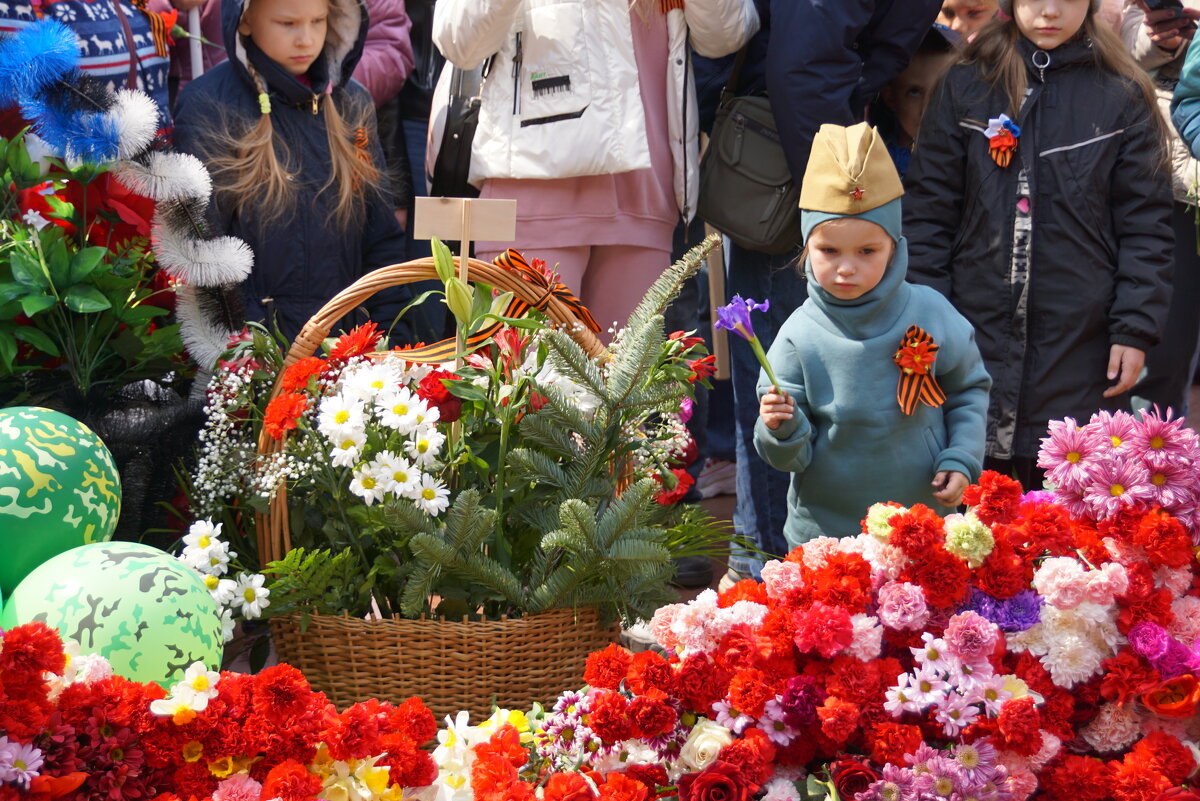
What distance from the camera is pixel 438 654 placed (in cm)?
216

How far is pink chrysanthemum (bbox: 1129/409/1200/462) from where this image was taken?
1.72 metres

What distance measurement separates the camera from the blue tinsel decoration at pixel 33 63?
233 centimetres

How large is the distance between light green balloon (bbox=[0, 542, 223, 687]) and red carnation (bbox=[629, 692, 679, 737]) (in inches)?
23.8

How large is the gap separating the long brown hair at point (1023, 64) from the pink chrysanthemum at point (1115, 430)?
1.69 m

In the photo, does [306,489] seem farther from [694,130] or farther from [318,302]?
[694,130]

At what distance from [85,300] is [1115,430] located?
171 centimetres

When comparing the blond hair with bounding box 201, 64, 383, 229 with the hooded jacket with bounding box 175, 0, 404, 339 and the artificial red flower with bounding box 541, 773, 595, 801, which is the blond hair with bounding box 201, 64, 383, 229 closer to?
the hooded jacket with bounding box 175, 0, 404, 339

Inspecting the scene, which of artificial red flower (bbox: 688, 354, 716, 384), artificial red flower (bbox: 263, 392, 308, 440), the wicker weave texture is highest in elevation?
artificial red flower (bbox: 688, 354, 716, 384)

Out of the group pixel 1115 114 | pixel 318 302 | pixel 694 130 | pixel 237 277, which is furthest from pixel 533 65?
pixel 1115 114

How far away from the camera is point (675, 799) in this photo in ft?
5.19

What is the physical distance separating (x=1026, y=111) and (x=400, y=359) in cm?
180

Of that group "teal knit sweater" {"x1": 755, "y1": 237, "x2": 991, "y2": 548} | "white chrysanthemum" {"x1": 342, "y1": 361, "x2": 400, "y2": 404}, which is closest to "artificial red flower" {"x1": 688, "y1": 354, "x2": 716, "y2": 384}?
"teal knit sweater" {"x1": 755, "y1": 237, "x2": 991, "y2": 548}

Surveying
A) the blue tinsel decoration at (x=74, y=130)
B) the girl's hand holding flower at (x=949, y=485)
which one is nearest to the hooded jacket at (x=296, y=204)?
the blue tinsel decoration at (x=74, y=130)

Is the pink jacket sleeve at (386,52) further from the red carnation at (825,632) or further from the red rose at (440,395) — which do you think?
the red carnation at (825,632)
